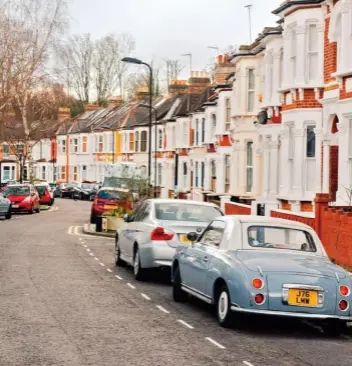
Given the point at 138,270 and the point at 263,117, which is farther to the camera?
the point at 263,117

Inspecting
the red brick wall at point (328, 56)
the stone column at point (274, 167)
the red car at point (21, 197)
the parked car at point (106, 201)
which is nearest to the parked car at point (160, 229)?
the red brick wall at point (328, 56)

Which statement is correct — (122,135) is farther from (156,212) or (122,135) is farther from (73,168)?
(156,212)

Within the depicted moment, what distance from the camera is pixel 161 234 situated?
54.4 ft

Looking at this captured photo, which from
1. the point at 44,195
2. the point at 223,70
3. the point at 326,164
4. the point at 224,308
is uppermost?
the point at 223,70

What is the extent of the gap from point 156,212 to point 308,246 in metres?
5.25

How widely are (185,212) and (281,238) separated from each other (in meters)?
4.97

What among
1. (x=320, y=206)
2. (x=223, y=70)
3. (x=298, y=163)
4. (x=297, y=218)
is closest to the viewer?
(x=320, y=206)

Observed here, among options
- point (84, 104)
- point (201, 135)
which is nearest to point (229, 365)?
point (201, 135)

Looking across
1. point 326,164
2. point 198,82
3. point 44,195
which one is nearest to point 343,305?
point 326,164

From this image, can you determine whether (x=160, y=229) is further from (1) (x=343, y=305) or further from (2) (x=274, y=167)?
(2) (x=274, y=167)

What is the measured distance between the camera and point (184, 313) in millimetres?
13008

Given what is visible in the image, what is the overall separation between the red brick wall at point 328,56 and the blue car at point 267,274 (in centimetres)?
1193

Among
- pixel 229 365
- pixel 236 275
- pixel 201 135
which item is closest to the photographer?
pixel 229 365

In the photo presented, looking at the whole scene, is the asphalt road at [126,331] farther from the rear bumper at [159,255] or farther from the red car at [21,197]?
the red car at [21,197]
